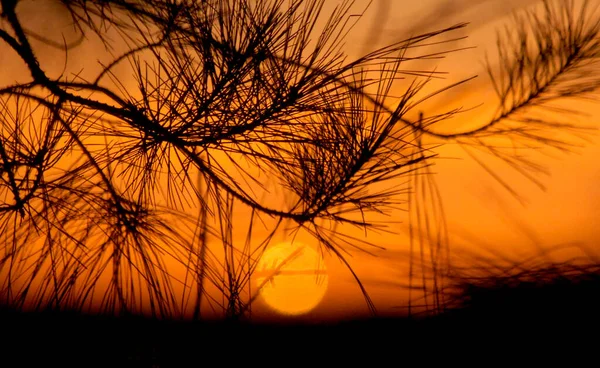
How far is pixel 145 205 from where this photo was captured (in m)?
0.57

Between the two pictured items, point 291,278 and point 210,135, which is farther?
point 291,278

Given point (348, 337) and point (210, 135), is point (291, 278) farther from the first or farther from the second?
point (210, 135)

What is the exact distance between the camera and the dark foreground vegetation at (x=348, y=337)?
0.66m

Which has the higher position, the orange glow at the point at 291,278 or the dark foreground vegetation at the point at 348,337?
the orange glow at the point at 291,278

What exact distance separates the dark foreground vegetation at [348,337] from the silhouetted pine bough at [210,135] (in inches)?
1.8

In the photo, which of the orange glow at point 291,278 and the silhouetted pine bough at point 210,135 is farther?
the orange glow at point 291,278

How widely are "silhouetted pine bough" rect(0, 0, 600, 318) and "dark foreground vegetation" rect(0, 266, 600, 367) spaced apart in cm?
5

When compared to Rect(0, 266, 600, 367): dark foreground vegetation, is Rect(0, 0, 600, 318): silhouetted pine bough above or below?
above

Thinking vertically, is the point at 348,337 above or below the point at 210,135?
below

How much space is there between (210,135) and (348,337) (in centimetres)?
34

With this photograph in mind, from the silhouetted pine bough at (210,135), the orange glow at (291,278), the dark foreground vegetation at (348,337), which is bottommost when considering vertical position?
the dark foreground vegetation at (348,337)

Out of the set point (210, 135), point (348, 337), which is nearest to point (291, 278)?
point (348, 337)

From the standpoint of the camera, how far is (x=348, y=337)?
67cm

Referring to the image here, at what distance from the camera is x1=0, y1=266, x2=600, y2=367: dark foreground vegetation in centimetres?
66
